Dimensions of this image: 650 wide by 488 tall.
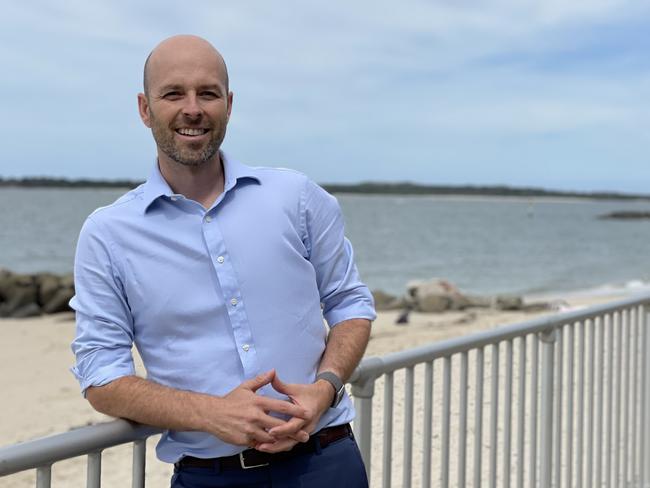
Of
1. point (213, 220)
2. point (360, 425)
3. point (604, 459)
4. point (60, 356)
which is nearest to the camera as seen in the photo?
point (213, 220)

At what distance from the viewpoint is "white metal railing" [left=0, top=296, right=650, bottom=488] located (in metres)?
2.48

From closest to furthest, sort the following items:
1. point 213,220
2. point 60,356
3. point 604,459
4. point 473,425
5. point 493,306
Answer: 1. point 213,220
2. point 473,425
3. point 604,459
4. point 60,356
5. point 493,306

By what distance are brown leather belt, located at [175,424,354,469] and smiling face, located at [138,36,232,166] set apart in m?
0.73

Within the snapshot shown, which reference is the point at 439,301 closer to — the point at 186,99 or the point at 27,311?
the point at 27,311

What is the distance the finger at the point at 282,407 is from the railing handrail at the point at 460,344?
0.54 meters

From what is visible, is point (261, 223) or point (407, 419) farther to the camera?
point (407, 419)

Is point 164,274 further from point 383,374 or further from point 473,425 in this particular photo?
point 473,425

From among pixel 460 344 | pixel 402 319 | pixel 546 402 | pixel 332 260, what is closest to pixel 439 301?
pixel 402 319

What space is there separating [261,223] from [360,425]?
0.84 meters

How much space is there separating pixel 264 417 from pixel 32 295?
81.3 feet

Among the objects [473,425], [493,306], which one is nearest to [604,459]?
[473,425]

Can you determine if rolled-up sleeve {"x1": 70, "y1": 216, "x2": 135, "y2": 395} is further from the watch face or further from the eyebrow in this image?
the watch face

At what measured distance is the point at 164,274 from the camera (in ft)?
6.40

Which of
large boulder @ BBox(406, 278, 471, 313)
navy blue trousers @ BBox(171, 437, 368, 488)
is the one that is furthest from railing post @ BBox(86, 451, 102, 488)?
large boulder @ BBox(406, 278, 471, 313)
